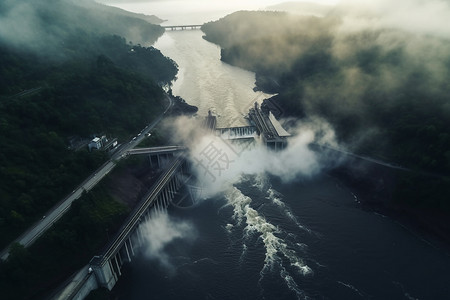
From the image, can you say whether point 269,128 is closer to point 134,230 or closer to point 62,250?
point 134,230

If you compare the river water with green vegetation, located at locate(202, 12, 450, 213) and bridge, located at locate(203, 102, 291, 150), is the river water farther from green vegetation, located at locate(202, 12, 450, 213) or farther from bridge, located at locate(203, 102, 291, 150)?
bridge, located at locate(203, 102, 291, 150)

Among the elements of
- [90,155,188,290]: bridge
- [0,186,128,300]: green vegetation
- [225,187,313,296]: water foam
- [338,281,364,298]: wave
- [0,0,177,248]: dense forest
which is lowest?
[338,281,364,298]: wave

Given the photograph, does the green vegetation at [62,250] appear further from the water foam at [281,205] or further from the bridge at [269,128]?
the bridge at [269,128]

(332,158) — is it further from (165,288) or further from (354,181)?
(165,288)

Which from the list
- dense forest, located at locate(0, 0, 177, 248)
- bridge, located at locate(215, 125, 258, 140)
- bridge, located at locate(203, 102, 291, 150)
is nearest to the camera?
dense forest, located at locate(0, 0, 177, 248)

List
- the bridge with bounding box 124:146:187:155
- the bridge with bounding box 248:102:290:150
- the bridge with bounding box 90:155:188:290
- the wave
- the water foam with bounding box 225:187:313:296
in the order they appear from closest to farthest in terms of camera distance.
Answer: the wave
the bridge with bounding box 90:155:188:290
the water foam with bounding box 225:187:313:296
the bridge with bounding box 124:146:187:155
the bridge with bounding box 248:102:290:150

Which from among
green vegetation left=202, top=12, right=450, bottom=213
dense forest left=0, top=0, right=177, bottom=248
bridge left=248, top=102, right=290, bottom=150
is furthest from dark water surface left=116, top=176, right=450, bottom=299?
bridge left=248, top=102, right=290, bottom=150

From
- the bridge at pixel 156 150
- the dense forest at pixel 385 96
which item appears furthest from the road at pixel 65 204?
the dense forest at pixel 385 96

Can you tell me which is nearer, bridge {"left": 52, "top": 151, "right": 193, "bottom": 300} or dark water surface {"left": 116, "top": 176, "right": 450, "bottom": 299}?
bridge {"left": 52, "top": 151, "right": 193, "bottom": 300}
